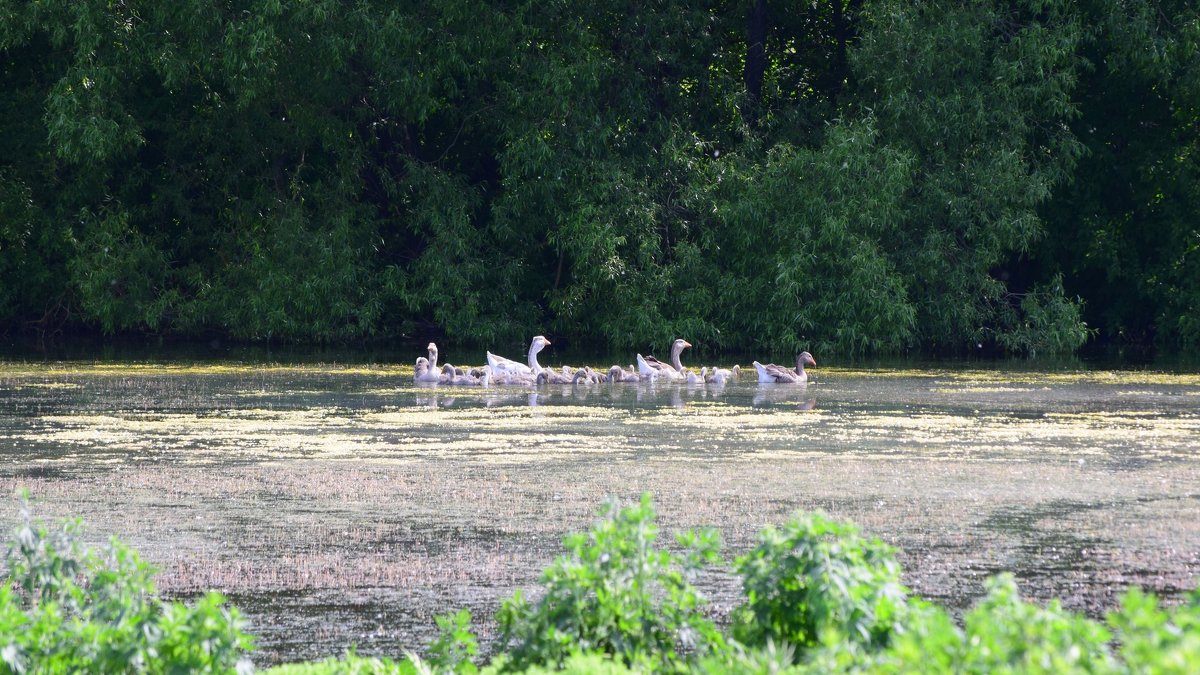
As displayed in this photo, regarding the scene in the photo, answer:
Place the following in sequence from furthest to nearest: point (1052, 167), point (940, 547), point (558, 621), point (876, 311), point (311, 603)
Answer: point (1052, 167), point (876, 311), point (940, 547), point (311, 603), point (558, 621)

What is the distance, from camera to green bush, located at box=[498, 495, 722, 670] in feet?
20.2

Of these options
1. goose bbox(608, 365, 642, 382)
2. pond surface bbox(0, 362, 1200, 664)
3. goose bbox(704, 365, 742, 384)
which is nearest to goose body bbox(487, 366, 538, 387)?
goose bbox(608, 365, 642, 382)

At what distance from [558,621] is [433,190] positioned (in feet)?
85.0

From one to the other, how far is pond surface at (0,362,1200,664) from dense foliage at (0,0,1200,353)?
9024mm

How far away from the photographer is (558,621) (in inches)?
243

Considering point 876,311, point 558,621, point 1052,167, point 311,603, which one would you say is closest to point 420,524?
point 311,603

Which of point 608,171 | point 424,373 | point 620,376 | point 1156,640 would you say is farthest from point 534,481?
point 608,171

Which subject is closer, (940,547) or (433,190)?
(940,547)

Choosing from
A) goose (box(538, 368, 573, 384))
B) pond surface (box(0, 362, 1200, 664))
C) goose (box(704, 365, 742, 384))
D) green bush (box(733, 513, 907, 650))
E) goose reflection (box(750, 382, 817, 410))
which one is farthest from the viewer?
goose (box(704, 365, 742, 384))

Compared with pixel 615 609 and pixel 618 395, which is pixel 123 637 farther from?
pixel 618 395

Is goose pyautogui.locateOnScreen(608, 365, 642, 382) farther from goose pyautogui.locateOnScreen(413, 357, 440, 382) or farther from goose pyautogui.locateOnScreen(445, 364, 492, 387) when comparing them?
goose pyautogui.locateOnScreen(413, 357, 440, 382)

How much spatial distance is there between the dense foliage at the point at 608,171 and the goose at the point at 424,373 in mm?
7818

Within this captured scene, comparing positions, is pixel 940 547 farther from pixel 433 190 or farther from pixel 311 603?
pixel 433 190

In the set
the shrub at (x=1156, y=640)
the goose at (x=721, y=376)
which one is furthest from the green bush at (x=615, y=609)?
the goose at (x=721, y=376)
